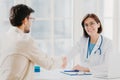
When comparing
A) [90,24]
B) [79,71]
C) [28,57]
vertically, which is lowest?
[79,71]

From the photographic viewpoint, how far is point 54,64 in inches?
108

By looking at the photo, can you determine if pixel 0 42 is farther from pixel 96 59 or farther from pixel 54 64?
pixel 96 59

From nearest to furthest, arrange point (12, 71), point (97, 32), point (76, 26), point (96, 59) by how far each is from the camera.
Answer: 1. point (12, 71)
2. point (96, 59)
3. point (97, 32)
4. point (76, 26)

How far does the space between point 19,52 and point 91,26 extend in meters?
1.36

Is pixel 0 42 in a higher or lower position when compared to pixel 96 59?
higher

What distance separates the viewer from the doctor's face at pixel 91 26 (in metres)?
3.54

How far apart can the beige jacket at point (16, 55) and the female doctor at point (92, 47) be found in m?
0.90

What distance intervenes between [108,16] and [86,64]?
1.37 m

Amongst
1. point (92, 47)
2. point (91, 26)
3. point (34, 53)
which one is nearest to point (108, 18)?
point (91, 26)

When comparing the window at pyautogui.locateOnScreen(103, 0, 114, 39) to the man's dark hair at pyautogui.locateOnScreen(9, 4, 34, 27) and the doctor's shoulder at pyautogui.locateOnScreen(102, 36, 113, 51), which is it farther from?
the man's dark hair at pyautogui.locateOnScreen(9, 4, 34, 27)

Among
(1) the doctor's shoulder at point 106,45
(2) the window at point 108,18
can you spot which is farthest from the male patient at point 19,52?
(2) the window at point 108,18

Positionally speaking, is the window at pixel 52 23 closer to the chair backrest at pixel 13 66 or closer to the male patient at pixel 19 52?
the male patient at pixel 19 52

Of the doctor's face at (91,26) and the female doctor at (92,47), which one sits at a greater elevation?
the doctor's face at (91,26)

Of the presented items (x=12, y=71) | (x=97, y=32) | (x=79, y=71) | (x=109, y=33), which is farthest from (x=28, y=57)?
(x=109, y=33)
